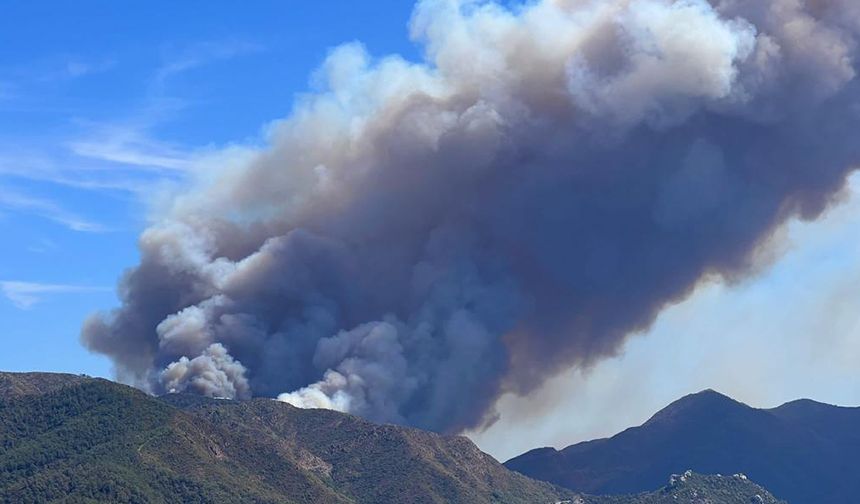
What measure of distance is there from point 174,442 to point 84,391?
19.7 metres

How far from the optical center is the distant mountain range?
531 ft

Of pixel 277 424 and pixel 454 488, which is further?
pixel 277 424

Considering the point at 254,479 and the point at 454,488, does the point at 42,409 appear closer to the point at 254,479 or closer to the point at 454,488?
the point at 254,479

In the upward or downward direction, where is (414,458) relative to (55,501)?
upward

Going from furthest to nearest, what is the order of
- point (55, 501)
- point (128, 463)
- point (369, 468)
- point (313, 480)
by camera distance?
point (369, 468) < point (313, 480) < point (128, 463) < point (55, 501)

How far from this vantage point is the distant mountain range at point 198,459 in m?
162

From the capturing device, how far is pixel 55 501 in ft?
508

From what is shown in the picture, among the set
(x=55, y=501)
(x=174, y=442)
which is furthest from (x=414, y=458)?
(x=55, y=501)

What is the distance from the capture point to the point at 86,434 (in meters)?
174

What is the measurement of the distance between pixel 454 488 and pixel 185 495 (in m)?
36.1

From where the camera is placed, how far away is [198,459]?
16988 centimetres

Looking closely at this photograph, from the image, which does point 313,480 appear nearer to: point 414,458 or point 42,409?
point 414,458

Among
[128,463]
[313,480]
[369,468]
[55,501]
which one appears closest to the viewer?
[55,501]

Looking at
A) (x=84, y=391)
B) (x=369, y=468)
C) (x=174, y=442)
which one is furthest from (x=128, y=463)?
(x=369, y=468)
